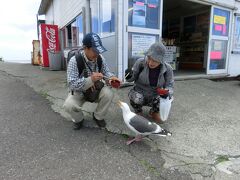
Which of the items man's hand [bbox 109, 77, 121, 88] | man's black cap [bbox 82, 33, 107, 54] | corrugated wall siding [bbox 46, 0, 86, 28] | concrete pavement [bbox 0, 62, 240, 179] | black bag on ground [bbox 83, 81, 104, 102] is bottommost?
concrete pavement [bbox 0, 62, 240, 179]

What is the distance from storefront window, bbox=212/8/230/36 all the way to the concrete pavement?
2480mm

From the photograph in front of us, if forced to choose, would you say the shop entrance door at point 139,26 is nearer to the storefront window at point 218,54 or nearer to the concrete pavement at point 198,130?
the concrete pavement at point 198,130

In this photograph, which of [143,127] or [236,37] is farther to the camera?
[236,37]

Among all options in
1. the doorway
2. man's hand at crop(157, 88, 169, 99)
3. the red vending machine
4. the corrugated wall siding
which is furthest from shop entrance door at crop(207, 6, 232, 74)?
the red vending machine

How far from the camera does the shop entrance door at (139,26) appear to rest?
473 centimetres

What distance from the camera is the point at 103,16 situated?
5301 millimetres

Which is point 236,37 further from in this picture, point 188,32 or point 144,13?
point 144,13

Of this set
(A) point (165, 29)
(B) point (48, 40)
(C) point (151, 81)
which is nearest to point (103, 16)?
(C) point (151, 81)

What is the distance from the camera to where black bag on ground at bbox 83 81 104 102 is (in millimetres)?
2741

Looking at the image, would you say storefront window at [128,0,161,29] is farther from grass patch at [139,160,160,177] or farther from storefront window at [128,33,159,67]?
grass patch at [139,160,160,177]

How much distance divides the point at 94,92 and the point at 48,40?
756 centimetres

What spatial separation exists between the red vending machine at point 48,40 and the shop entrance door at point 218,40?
6553 mm

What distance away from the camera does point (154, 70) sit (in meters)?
2.89

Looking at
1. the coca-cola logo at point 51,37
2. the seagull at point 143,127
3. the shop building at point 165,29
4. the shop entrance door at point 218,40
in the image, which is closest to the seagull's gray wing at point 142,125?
the seagull at point 143,127
